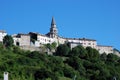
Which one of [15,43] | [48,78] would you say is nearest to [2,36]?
[15,43]

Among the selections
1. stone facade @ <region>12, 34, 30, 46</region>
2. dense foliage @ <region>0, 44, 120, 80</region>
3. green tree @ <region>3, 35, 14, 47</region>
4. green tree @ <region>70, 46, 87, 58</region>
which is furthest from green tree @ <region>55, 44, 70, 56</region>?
green tree @ <region>3, 35, 14, 47</region>

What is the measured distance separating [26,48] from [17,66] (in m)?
19.4

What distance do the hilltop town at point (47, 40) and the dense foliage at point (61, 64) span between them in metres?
5.48

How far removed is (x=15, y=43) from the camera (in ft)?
282

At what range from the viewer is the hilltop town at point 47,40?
86625mm

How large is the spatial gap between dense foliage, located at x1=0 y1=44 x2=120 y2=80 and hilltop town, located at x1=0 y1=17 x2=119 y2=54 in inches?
216

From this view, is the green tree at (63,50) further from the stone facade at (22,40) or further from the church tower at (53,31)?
the church tower at (53,31)

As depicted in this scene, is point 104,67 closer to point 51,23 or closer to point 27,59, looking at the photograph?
point 27,59

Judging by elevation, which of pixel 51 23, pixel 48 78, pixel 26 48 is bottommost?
pixel 48 78

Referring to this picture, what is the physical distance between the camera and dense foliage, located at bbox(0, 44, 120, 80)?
62.7 metres

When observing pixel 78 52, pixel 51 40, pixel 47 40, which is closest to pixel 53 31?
pixel 51 40

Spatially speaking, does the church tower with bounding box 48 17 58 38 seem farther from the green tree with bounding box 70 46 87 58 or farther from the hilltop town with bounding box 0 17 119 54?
the green tree with bounding box 70 46 87 58

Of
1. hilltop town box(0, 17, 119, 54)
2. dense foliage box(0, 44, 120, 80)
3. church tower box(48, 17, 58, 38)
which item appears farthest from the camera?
church tower box(48, 17, 58, 38)

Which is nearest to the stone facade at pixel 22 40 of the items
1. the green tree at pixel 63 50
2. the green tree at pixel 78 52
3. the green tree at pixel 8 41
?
the green tree at pixel 8 41
